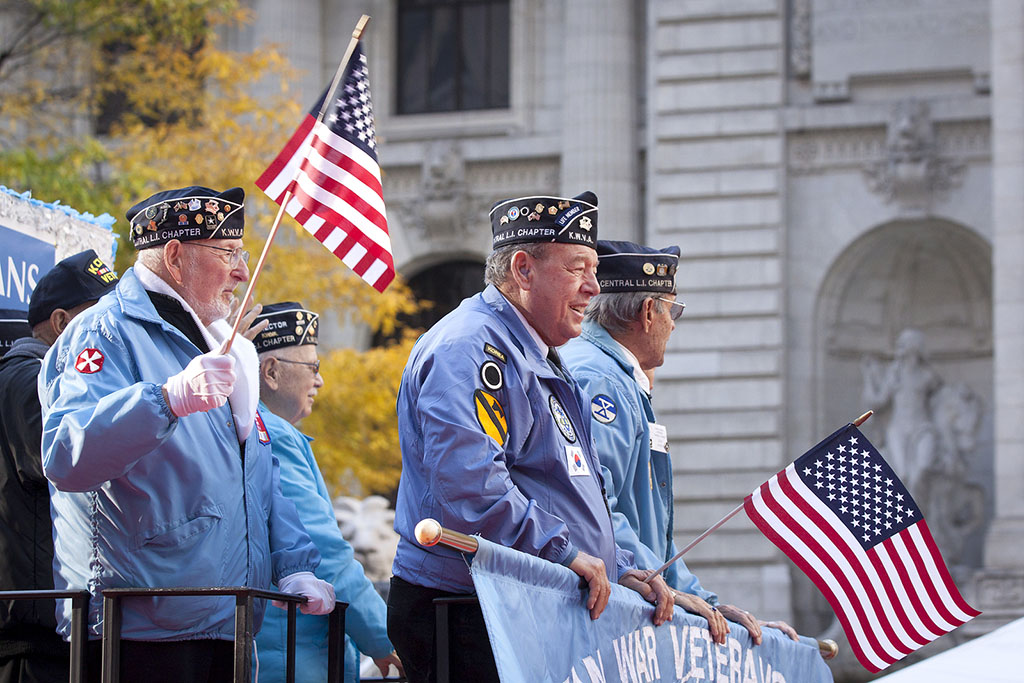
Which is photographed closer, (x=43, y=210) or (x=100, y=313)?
(x=100, y=313)

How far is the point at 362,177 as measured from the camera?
538 centimetres

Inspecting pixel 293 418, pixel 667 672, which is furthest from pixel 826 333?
pixel 667 672

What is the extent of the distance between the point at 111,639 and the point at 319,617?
5.07 ft

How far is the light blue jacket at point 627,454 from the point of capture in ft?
19.4

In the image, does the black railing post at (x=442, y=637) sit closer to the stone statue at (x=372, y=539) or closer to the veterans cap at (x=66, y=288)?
the veterans cap at (x=66, y=288)

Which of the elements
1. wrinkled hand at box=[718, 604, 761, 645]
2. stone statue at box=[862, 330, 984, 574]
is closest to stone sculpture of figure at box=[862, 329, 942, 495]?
stone statue at box=[862, 330, 984, 574]

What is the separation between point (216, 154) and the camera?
65.9ft

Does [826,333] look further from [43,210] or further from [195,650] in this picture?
[195,650]

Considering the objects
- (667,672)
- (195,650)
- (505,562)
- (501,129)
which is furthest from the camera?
(501,129)

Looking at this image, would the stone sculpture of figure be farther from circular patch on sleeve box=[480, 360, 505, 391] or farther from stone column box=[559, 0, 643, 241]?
circular patch on sleeve box=[480, 360, 505, 391]

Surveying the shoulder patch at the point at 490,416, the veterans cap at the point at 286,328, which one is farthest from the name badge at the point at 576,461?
the veterans cap at the point at 286,328

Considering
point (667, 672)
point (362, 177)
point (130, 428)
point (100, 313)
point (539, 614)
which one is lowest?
point (667, 672)

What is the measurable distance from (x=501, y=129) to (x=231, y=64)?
220 inches

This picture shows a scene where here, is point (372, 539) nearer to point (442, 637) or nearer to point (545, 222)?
point (545, 222)
